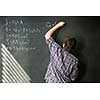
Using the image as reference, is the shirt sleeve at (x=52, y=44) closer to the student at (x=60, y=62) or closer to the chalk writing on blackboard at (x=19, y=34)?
the student at (x=60, y=62)

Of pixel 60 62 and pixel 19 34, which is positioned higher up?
pixel 19 34

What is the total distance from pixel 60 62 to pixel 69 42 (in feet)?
0.59

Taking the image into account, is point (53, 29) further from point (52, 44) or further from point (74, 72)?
point (74, 72)

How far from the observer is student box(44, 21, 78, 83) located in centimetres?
233

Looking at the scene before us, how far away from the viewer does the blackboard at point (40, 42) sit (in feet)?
7.68

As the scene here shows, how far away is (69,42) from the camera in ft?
7.62

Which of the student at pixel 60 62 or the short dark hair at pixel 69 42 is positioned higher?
the short dark hair at pixel 69 42

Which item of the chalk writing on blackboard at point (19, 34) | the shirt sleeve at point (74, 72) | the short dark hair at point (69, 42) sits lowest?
the shirt sleeve at point (74, 72)

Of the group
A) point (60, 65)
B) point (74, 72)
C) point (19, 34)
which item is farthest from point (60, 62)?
point (19, 34)

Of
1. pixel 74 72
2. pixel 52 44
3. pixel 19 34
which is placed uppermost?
pixel 19 34

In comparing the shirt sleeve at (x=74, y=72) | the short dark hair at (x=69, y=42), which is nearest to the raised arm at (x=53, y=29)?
the short dark hair at (x=69, y=42)

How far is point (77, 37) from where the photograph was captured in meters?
2.34
